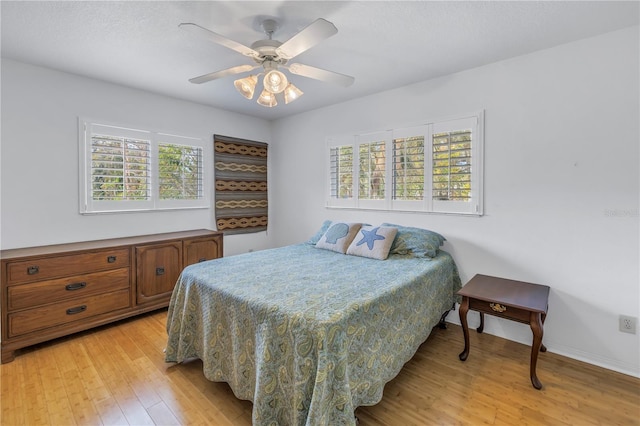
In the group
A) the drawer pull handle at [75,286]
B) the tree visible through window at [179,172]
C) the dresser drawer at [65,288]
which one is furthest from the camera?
the tree visible through window at [179,172]

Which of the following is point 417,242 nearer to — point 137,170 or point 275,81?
point 275,81

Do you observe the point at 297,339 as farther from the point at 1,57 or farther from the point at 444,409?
the point at 1,57

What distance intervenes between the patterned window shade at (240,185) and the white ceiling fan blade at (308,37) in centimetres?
249

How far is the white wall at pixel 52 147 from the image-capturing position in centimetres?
259

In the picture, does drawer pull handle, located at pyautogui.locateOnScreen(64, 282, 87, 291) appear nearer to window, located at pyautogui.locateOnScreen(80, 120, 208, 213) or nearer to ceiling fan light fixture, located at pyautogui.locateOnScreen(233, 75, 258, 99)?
window, located at pyautogui.locateOnScreen(80, 120, 208, 213)

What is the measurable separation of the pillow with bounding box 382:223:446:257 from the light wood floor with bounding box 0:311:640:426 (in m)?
0.82

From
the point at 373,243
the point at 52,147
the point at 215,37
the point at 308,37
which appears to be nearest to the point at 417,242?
the point at 373,243

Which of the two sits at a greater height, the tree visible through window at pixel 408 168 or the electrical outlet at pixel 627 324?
the tree visible through window at pixel 408 168

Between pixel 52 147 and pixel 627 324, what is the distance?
509cm

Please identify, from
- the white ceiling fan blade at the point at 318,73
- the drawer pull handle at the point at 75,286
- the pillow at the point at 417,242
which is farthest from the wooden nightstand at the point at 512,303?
the drawer pull handle at the point at 75,286

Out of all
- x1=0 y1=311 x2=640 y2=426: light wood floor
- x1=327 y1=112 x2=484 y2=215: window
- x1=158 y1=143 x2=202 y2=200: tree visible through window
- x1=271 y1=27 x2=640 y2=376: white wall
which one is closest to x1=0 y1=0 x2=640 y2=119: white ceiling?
x1=271 y1=27 x2=640 y2=376: white wall

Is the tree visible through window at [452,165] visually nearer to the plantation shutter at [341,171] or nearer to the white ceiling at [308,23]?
the white ceiling at [308,23]

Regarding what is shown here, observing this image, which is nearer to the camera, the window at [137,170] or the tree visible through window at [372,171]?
the window at [137,170]

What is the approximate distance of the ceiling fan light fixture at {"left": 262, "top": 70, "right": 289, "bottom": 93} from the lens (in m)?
1.97
